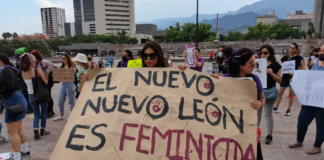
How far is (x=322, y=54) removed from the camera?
10.9 feet

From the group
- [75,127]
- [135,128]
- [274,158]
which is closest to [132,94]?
[135,128]

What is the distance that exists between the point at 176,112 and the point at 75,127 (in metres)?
0.91

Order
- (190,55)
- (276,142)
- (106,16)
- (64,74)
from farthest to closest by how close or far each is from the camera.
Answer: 1. (106,16)
2. (64,74)
3. (190,55)
4. (276,142)

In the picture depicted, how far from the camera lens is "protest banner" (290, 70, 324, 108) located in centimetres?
334

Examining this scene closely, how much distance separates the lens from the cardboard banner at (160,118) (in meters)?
1.92

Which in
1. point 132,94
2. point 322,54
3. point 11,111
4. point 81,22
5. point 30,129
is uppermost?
point 81,22

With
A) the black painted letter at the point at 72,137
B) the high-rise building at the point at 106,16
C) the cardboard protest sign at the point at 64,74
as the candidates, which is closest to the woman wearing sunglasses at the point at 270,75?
the black painted letter at the point at 72,137

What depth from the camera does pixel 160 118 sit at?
81.0 inches

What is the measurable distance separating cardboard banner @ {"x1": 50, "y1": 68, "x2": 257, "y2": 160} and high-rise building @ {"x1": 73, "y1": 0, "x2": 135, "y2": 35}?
4696 inches

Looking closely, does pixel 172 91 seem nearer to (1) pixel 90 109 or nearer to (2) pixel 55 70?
(1) pixel 90 109

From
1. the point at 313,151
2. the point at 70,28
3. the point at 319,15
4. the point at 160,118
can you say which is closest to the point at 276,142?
the point at 313,151

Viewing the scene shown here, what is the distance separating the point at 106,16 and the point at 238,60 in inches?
4892

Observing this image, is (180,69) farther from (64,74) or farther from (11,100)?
(64,74)

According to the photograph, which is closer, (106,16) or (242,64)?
(242,64)
